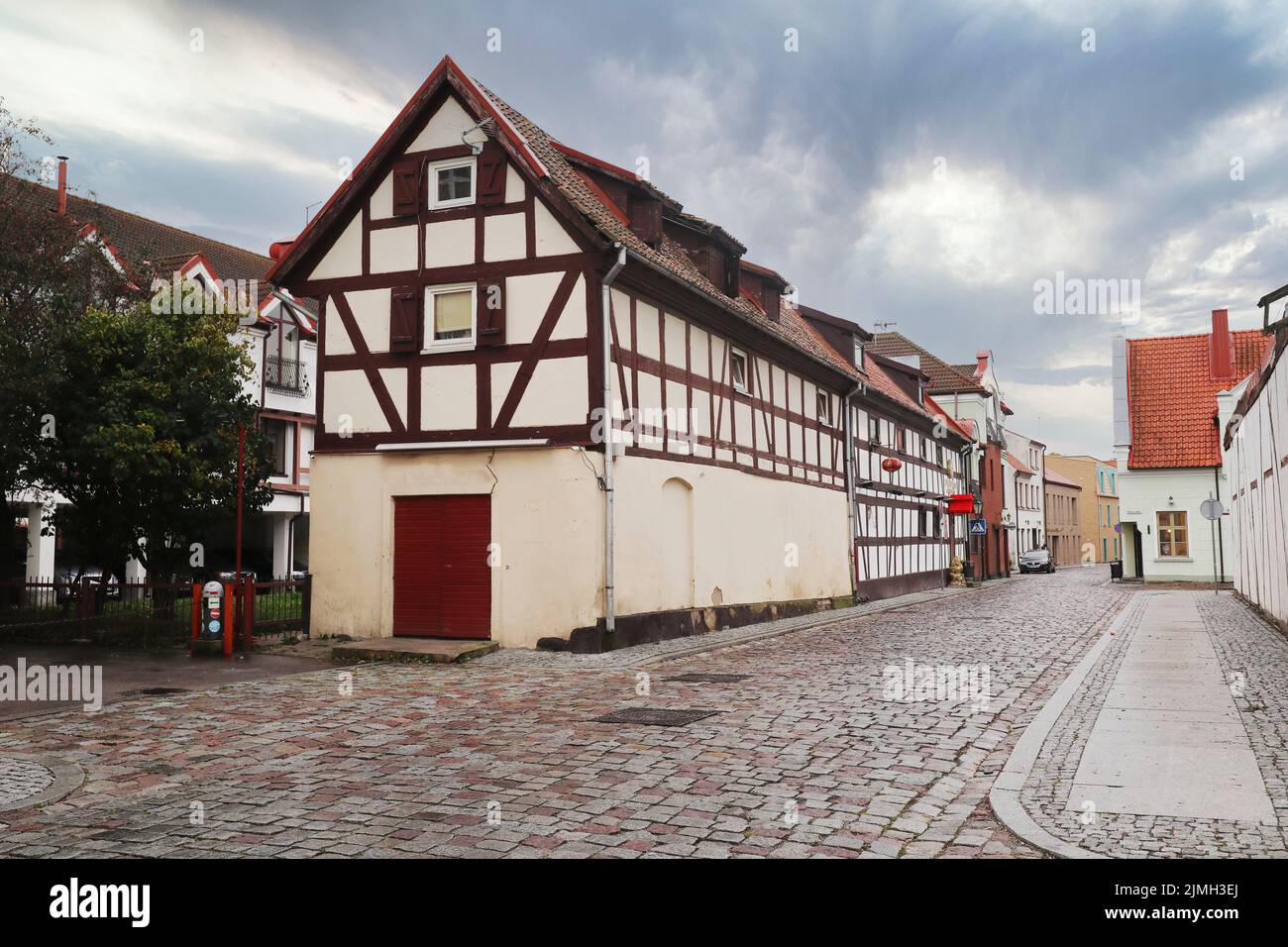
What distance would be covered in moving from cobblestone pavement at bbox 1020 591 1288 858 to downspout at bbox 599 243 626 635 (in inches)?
254

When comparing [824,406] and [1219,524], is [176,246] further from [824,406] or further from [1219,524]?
[1219,524]

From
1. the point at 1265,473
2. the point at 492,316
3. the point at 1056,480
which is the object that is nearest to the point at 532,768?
the point at 492,316

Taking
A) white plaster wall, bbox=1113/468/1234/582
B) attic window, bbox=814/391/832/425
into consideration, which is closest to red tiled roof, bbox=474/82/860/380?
attic window, bbox=814/391/832/425

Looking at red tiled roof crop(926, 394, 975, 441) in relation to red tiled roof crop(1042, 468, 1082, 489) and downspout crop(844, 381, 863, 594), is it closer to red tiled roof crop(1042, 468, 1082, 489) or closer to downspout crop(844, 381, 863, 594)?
downspout crop(844, 381, 863, 594)

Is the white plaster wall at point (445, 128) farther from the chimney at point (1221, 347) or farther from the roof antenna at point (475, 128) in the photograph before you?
the chimney at point (1221, 347)

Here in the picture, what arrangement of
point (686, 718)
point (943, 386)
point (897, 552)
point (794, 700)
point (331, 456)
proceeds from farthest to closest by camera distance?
point (943, 386), point (897, 552), point (331, 456), point (794, 700), point (686, 718)

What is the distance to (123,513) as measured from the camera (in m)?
16.9

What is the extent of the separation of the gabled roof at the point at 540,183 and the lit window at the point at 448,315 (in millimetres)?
2147

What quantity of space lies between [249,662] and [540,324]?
6.28 metres

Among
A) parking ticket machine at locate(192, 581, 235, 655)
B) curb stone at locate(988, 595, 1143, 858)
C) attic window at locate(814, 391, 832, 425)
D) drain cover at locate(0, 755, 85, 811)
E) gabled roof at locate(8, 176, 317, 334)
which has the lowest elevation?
curb stone at locate(988, 595, 1143, 858)

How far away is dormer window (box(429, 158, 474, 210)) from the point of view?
16.7 metres

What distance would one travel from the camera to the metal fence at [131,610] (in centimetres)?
1553
